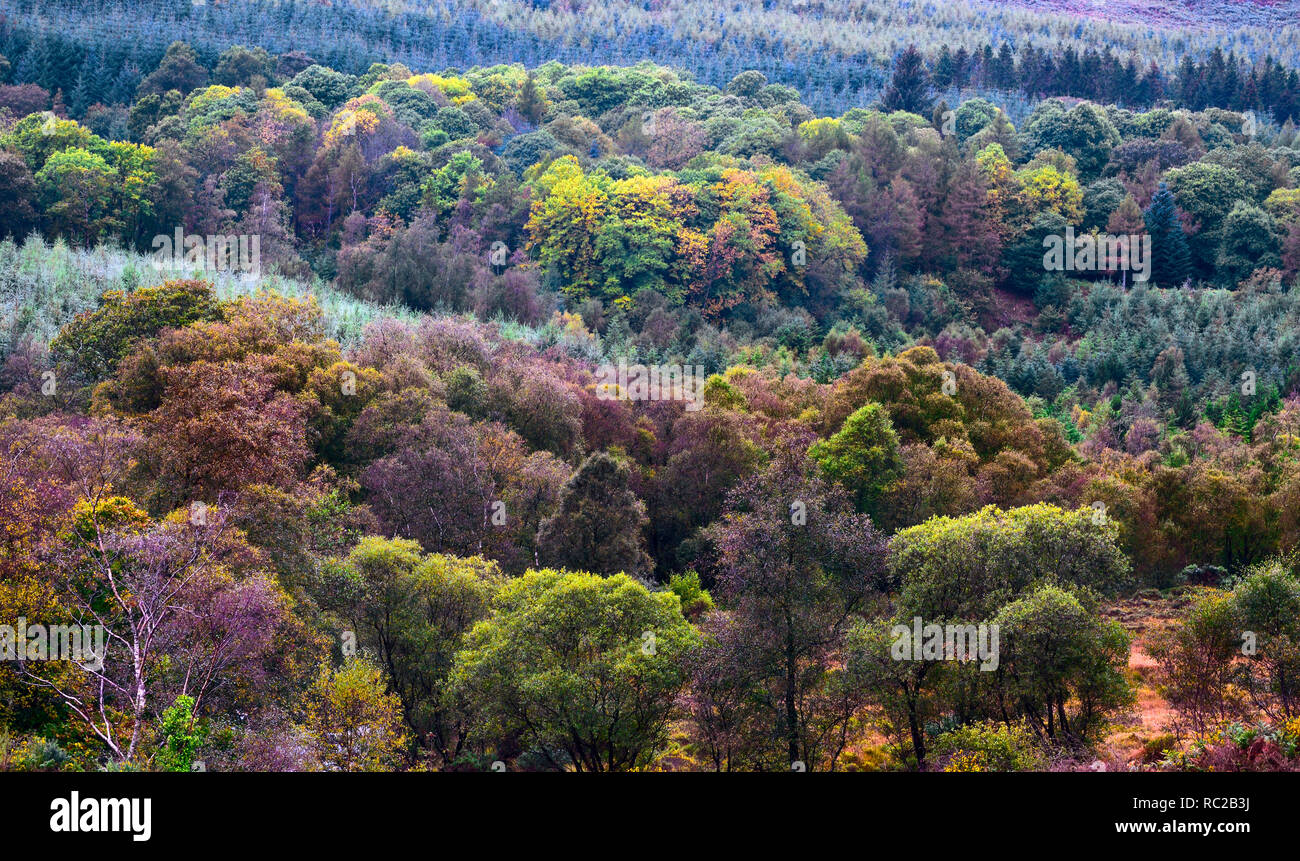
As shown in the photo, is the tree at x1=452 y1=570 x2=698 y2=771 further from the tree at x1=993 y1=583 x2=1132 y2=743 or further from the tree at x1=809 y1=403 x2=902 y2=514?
the tree at x1=809 y1=403 x2=902 y2=514

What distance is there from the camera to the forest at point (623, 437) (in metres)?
26.5

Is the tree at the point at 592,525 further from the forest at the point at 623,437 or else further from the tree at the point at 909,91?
the tree at the point at 909,91

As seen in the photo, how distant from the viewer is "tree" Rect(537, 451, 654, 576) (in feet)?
119

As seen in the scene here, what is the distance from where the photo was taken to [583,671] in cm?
2689

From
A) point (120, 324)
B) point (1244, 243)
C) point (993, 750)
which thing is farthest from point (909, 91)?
point (993, 750)

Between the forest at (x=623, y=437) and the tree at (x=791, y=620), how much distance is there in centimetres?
12

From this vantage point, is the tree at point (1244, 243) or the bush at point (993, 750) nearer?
the bush at point (993, 750)

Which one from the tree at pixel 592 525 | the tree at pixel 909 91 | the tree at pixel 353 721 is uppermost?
the tree at pixel 909 91

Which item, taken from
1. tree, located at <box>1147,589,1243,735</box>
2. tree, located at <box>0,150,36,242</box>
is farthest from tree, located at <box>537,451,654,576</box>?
tree, located at <box>0,150,36,242</box>

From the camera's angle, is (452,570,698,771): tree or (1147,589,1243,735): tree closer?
(452,570,698,771): tree

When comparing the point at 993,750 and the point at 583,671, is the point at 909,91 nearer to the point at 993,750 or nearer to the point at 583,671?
the point at 583,671

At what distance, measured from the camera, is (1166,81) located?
129 metres

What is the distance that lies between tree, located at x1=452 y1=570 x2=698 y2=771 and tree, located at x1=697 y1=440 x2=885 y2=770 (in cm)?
137

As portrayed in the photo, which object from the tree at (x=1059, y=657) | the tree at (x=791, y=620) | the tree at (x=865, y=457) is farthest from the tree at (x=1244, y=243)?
the tree at (x=791, y=620)
